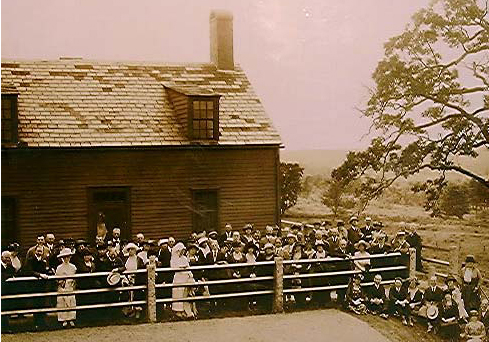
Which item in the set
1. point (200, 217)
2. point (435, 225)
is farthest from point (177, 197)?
point (435, 225)

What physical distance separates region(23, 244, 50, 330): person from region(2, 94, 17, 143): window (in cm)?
88

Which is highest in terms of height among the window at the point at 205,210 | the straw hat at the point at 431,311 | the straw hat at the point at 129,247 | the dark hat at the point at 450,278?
the window at the point at 205,210

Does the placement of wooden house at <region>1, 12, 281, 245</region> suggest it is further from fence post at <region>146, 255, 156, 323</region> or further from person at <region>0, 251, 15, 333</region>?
fence post at <region>146, 255, 156, 323</region>

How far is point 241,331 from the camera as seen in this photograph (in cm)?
500

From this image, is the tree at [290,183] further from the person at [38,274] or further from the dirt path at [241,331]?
the person at [38,274]

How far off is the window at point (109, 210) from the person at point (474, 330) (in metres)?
3.00

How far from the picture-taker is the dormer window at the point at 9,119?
4.71 metres

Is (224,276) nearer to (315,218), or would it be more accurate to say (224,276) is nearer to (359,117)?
(315,218)

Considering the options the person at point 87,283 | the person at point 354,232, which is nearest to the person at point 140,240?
the person at point 87,283

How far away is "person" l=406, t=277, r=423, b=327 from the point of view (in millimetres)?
5484

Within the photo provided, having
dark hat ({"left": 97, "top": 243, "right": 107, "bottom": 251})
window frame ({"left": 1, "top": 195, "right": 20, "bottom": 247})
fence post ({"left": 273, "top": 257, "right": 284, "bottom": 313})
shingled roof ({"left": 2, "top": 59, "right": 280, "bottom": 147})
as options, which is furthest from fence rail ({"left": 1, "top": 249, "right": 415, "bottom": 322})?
shingled roof ({"left": 2, "top": 59, "right": 280, "bottom": 147})

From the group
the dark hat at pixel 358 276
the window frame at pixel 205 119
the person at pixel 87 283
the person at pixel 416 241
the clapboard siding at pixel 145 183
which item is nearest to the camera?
the clapboard siding at pixel 145 183

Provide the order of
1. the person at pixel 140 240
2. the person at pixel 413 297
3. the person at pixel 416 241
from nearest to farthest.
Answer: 1. the person at pixel 140 240
2. the person at pixel 413 297
3. the person at pixel 416 241

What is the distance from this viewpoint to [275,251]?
18.4 feet
